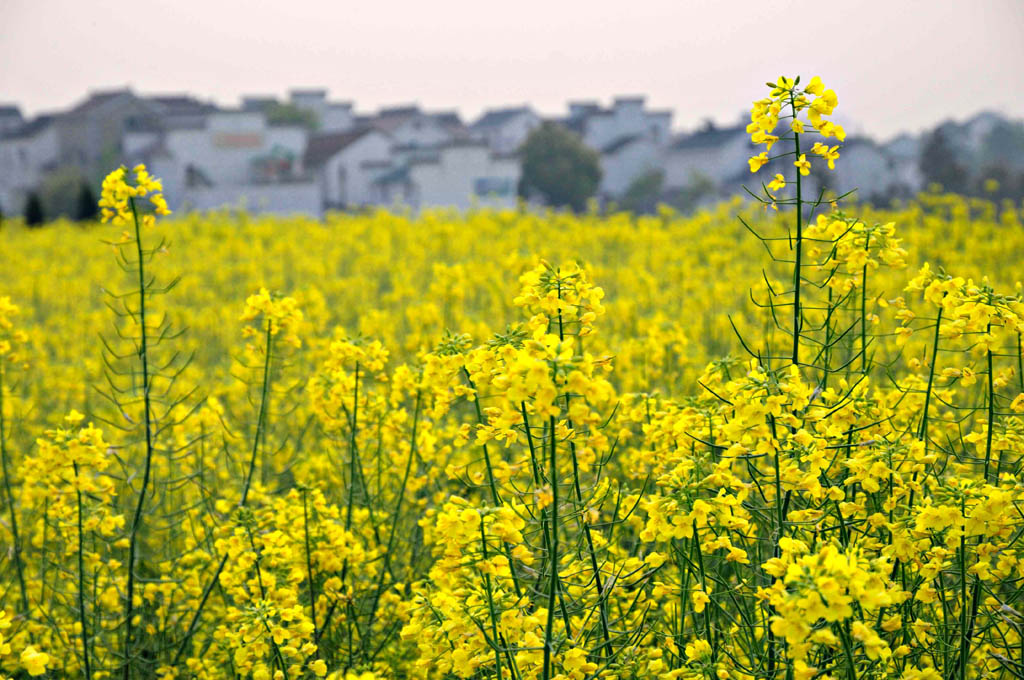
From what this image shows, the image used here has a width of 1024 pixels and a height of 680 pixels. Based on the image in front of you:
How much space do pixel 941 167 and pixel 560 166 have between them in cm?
1353

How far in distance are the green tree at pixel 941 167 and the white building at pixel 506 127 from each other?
80.6 feet

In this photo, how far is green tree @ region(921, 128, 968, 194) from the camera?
29.5m

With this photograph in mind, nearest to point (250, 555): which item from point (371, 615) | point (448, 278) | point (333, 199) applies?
point (371, 615)

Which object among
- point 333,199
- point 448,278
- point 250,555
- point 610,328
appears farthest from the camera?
point 333,199

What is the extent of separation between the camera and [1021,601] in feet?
9.34

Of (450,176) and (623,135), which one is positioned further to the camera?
(623,135)

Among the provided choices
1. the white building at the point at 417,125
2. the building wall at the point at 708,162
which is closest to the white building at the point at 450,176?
the white building at the point at 417,125

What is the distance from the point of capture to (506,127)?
53594mm

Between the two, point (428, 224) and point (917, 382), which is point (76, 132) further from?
point (917, 382)

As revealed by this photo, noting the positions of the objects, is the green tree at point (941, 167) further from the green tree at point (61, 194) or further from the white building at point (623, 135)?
the green tree at point (61, 194)

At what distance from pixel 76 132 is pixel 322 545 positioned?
50.8 m

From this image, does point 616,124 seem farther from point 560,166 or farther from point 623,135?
point 560,166

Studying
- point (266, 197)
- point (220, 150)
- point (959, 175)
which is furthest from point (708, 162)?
point (220, 150)

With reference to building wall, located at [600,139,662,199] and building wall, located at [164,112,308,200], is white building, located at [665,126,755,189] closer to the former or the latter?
building wall, located at [600,139,662,199]
